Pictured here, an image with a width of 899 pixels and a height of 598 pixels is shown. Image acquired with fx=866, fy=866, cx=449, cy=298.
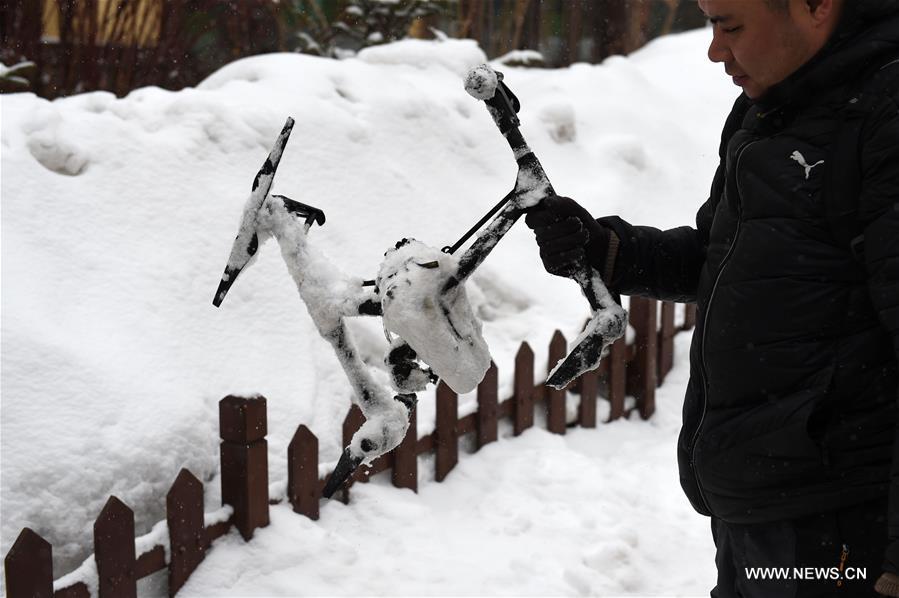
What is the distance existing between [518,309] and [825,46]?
3.00 m

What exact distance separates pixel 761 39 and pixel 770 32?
0.06ft

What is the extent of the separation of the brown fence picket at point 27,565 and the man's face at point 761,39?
192cm

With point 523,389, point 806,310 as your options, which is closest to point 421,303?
point 806,310

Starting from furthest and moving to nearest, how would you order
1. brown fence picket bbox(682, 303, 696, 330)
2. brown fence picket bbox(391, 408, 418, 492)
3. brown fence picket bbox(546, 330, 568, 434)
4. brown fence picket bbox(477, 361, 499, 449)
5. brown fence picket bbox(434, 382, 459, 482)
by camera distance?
brown fence picket bbox(682, 303, 696, 330) < brown fence picket bbox(546, 330, 568, 434) < brown fence picket bbox(477, 361, 499, 449) < brown fence picket bbox(434, 382, 459, 482) < brown fence picket bbox(391, 408, 418, 492)

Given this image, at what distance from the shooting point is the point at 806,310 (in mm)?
1412

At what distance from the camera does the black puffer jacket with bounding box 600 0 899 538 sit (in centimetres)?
134

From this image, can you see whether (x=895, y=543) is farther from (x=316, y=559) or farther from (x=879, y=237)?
(x=316, y=559)

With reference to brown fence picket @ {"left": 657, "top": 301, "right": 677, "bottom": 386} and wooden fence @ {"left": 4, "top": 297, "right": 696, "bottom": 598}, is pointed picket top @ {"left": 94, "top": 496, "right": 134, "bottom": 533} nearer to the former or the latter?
wooden fence @ {"left": 4, "top": 297, "right": 696, "bottom": 598}

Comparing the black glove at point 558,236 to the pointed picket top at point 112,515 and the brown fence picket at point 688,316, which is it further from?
the brown fence picket at point 688,316

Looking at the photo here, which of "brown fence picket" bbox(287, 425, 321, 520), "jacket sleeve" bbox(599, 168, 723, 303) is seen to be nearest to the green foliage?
"brown fence picket" bbox(287, 425, 321, 520)

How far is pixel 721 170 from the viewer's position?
1761mm

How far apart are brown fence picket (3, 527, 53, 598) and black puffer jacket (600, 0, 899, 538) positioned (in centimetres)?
163

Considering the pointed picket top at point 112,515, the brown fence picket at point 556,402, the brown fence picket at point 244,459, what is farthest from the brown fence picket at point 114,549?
the brown fence picket at point 556,402

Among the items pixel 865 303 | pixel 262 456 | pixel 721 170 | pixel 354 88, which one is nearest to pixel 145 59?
pixel 354 88
